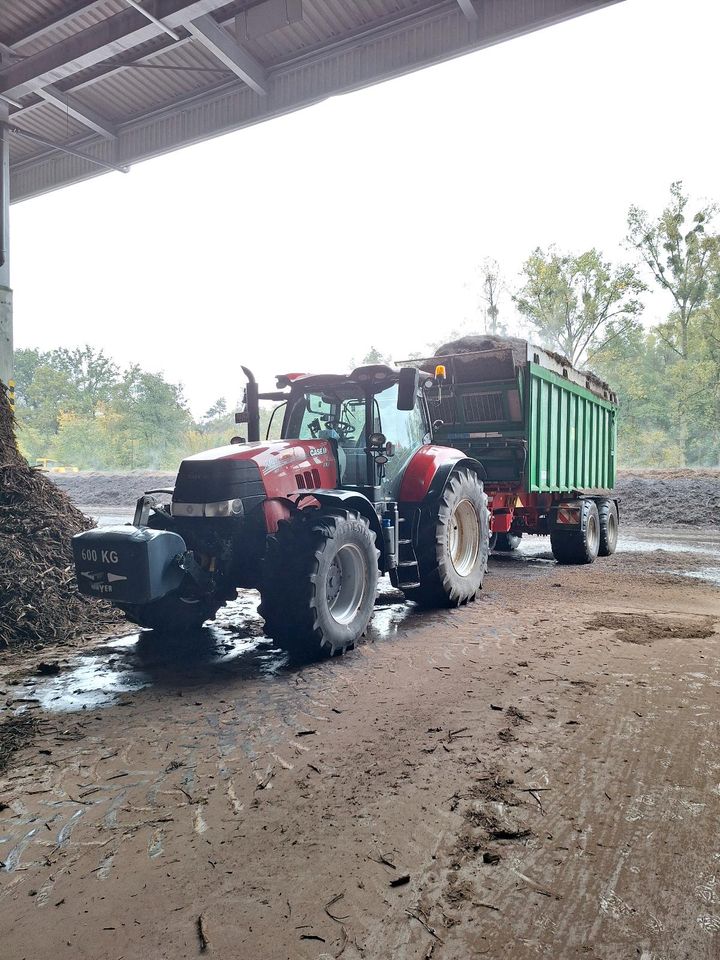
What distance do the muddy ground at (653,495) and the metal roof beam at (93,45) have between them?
10.1 metres

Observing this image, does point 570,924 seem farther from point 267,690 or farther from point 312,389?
point 312,389

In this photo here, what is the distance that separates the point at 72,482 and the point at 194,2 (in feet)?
66.7

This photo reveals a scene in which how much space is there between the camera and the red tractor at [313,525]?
Result: 15.1 ft

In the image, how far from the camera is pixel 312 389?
20.9 feet

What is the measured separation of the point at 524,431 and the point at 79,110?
8524 millimetres

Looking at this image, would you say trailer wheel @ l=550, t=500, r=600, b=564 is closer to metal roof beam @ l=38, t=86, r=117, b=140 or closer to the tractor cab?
the tractor cab

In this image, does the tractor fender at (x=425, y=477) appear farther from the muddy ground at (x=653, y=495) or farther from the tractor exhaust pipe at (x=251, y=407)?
the muddy ground at (x=653, y=495)

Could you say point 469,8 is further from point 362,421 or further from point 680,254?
point 680,254

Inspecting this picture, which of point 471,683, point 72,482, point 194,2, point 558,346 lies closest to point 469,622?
point 471,683

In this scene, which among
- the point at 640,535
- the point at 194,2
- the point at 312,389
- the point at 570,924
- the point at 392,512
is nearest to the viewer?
the point at 570,924

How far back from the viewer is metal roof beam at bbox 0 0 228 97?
24.7ft

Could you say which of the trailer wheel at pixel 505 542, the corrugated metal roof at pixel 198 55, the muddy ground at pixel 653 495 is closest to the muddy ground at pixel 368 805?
the trailer wheel at pixel 505 542

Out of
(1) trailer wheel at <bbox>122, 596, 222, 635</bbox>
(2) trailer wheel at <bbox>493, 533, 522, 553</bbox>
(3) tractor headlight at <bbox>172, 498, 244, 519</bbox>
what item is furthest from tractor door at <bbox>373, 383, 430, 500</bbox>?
(2) trailer wheel at <bbox>493, 533, 522, 553</bbox>

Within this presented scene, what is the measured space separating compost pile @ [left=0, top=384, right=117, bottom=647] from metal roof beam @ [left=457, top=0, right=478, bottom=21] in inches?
278
